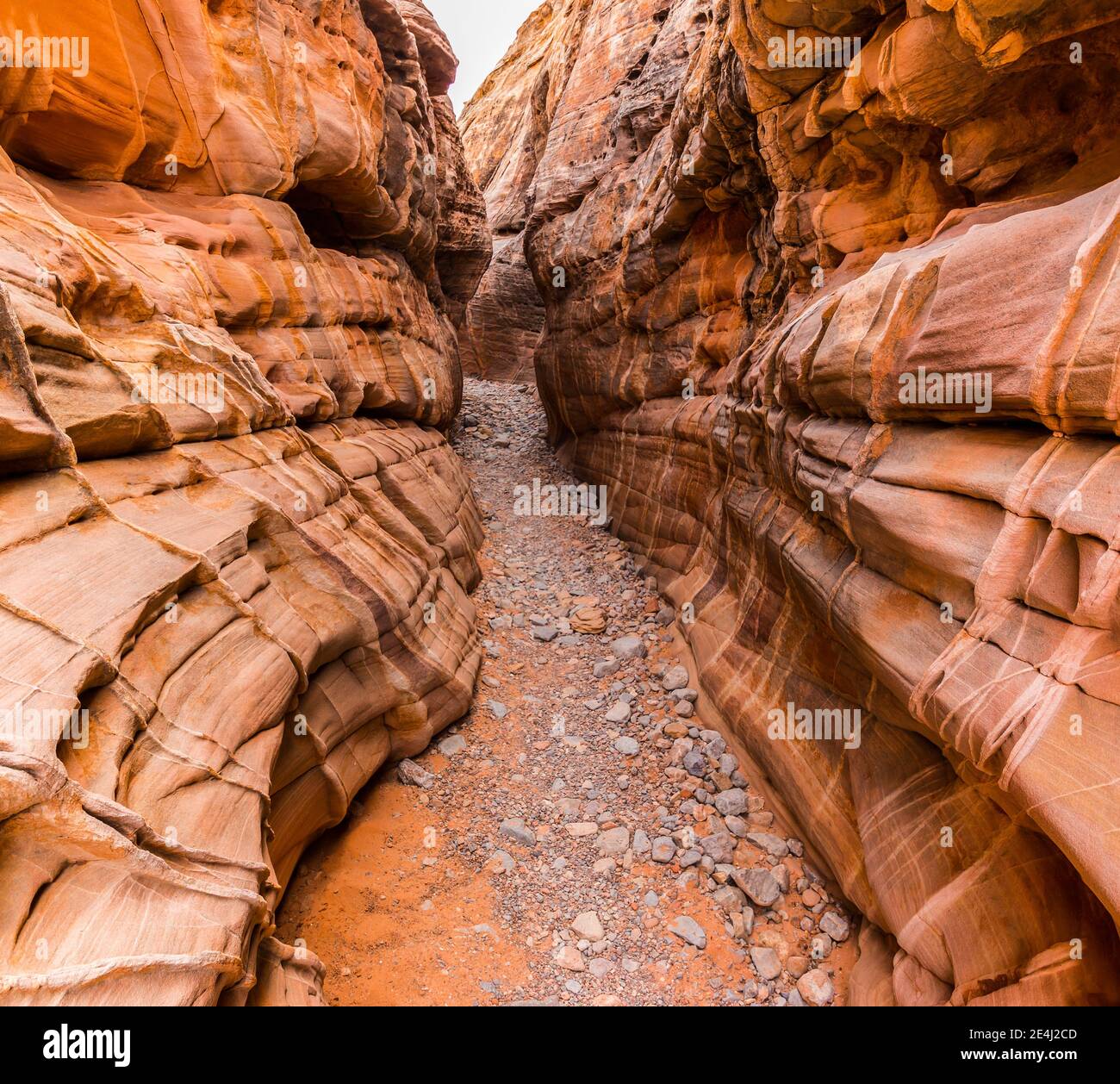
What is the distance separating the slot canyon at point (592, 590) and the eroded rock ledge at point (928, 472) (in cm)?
4

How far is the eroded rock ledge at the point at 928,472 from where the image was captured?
339cm

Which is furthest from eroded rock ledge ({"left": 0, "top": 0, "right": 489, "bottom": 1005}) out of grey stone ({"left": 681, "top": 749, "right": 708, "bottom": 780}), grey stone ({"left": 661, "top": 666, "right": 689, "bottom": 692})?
grey stone ({"left": 681, "top": 749, "right": 708, "bottom": 780})

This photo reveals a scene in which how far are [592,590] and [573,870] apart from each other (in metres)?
6.49

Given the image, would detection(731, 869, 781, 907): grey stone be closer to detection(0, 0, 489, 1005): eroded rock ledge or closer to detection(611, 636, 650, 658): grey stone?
detection(0, 0, 489, 1005): eroded rock ledge

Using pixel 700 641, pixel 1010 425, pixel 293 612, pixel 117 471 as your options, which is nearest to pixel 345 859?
pixel 293 612

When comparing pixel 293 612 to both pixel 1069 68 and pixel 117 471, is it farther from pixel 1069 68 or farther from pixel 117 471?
pixel 1069 68

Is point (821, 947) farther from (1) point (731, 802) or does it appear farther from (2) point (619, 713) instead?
(2) point (619, 713)

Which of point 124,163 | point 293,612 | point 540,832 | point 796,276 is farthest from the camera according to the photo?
point 796,276

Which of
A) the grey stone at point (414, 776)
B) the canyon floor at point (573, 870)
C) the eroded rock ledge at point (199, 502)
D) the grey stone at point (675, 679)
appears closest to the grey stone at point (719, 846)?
the canyon floor at point (573, 870)

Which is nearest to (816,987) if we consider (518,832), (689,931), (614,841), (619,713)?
(689,931)

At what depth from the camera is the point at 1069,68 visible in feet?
16.8

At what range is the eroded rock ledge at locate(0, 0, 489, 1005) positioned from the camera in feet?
10.5

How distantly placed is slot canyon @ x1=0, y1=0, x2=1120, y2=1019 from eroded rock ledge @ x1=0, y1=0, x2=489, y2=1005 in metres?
0.04

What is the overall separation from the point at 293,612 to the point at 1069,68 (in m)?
8.35
